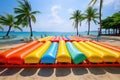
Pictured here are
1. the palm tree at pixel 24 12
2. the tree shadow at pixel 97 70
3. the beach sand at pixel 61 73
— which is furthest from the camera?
the palm tree at pixel 24 12

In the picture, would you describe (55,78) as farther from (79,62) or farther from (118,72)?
(118,72)

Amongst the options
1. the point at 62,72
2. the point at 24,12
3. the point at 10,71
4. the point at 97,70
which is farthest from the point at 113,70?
the point at 24,12

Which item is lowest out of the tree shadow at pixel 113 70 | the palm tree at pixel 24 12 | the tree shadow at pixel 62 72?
the tree shadow at pixel 62 72

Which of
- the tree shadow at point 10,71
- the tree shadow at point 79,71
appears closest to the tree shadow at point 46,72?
the tree shadow at point 79,71

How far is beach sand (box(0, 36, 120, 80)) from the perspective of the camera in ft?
18.8

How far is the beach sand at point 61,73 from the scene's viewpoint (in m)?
5.73

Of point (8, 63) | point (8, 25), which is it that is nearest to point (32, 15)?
point (8, 25)

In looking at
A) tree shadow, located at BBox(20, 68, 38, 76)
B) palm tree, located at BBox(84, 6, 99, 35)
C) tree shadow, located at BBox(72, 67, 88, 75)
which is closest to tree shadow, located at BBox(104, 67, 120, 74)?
tree shadow, located at BBox(72, 67, 88, 75)

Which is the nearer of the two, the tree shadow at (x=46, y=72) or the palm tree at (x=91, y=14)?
the tree shadow at (x=46, y=72)

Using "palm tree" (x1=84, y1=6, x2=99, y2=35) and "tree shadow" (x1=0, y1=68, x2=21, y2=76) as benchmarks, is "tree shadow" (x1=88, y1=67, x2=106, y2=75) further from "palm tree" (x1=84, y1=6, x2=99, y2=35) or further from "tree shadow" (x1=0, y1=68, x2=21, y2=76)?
"palm tree" (x1=84, y1=6, x2=99, y2=35)

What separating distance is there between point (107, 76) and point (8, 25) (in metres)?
40.8

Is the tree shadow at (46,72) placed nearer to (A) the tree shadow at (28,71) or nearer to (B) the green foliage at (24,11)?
(A) the tree shadow at (28,71)

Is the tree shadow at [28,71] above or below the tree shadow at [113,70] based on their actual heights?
below

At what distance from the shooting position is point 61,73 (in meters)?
6.24
